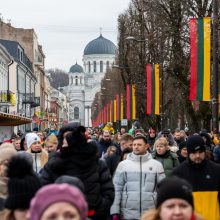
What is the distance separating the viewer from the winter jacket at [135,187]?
8.96m

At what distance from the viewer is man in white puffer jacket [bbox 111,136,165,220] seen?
8961 mm

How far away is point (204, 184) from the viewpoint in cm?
778

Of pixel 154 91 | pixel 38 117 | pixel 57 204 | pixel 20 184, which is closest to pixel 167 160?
pixel 20 184

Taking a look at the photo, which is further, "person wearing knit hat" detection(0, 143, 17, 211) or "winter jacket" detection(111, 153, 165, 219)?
"winter jacket" detection(111, 153, 165, 219)

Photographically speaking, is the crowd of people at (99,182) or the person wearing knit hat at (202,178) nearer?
the crowd of people at (99,182)

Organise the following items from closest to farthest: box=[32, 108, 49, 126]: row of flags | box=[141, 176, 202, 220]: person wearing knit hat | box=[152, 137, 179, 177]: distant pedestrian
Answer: box=[141, 176, 202, 220]: person wearing knit hat → box=[152, 137, 179, 177]: distant pedestrian → box=[32, 108, 49, 126]: row of flags

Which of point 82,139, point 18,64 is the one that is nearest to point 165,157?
point 82,139

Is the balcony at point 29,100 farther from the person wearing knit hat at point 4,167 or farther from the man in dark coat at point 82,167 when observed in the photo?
the man in dark coat at point 82,167

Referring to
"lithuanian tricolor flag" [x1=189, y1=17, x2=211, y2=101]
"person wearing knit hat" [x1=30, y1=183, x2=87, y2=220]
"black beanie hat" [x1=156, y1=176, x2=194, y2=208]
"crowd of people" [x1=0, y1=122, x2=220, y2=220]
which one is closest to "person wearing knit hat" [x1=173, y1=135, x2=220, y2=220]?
"crowd of people" [x1=0, y1=122, x2=220, y2=220]

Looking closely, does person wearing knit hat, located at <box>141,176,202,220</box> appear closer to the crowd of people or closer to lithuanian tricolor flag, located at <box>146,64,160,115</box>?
the crowd of people

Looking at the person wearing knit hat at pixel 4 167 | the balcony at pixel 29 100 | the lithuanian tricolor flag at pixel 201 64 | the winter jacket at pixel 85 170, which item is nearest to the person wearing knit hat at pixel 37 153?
Answer: the person wearing knit hat at pixel 4 167

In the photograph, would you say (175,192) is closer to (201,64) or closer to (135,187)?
(135,187)

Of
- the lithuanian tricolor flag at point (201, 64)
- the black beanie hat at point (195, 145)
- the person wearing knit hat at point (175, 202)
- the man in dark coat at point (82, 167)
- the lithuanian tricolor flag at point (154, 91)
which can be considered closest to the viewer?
the person wearing knit hat at point (175, 202)

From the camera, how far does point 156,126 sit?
53938 mm
